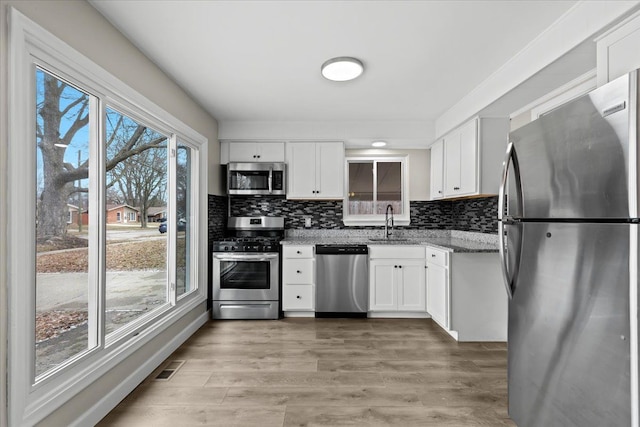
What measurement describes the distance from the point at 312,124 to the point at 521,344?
3048 mm

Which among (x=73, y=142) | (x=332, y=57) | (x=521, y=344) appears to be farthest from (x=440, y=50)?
(x=73, y=142)

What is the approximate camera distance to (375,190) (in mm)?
4316

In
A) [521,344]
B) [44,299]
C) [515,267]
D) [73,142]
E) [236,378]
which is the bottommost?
[236,378]

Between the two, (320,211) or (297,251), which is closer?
(297,251)

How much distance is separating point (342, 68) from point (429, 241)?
8.08 ft

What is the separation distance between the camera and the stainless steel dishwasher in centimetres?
362

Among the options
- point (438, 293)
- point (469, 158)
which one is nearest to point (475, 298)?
point (438, 293)

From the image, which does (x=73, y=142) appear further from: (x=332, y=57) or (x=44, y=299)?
(x=332, y=57)

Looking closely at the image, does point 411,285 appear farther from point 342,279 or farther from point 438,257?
point 342,279

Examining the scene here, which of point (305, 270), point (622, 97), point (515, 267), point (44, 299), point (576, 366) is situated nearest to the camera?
point (622, 97)

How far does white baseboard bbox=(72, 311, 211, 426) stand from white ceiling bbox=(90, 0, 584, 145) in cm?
222

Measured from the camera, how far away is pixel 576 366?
1.27 m

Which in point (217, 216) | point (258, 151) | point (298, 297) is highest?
point (258, 151)

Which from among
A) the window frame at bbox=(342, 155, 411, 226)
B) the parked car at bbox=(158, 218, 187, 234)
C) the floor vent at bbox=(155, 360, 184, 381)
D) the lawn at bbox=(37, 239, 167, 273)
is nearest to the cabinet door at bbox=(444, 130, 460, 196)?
the window frame at bbox=(342, 155, 411, 226)
